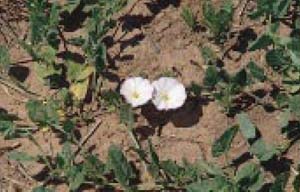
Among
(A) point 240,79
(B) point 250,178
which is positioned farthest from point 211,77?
(B) point 250,178

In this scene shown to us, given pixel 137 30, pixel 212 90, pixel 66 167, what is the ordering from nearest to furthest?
pixel 66 167 < pixel 212 90 < pixel 137 30

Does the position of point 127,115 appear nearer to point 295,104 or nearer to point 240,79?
point 240,79

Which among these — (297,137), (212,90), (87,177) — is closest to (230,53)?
(212,90)

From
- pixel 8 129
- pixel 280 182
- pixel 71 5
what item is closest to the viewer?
pixel 280 182

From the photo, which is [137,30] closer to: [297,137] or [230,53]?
[230,53]

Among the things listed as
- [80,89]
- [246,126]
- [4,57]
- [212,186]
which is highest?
[4,57]
